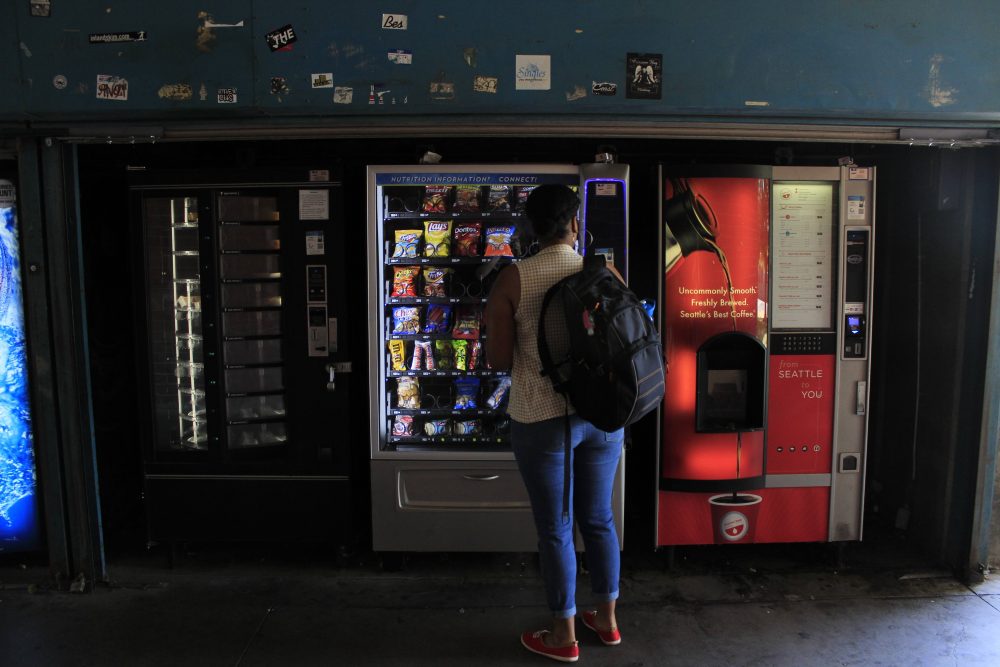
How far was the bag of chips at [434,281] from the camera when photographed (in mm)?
3342

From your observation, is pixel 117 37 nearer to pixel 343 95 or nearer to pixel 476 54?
pixel 343 95

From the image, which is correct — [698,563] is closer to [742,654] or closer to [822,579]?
[822,579]

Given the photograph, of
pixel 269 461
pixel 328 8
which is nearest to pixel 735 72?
pixel 328 8

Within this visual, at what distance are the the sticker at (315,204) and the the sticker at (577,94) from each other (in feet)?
3.94

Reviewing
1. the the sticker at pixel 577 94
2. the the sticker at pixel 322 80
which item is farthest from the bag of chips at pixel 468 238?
the the sticker at pixel 322 80

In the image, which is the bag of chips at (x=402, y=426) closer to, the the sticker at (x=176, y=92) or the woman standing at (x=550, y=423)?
the woman standing at (x=550, y=423)

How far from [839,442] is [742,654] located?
1.21m

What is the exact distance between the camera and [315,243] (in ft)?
10.5

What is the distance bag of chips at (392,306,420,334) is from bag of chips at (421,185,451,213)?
1.68ft

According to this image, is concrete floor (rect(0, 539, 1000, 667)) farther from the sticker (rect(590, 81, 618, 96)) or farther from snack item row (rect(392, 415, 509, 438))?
the sticker (rect(590, 81, 618, 96))

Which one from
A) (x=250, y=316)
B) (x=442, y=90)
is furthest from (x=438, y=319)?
(x=442, y=90)

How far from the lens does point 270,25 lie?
2.91 m

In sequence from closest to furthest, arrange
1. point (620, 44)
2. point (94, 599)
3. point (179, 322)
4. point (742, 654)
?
point (742, 654) < point (620, 44) < point (94, 599) < point (179, 322)

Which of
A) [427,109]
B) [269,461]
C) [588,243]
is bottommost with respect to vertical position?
[269,461]
